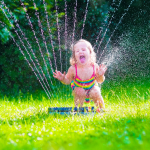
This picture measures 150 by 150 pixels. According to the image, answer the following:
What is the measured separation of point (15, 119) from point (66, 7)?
5.25 m

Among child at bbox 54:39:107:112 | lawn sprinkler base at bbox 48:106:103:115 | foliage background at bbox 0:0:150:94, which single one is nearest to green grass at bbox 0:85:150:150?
lawn sprinkler base at bbox 48:106:103:115

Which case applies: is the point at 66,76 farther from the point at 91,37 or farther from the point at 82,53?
the point at 91,37

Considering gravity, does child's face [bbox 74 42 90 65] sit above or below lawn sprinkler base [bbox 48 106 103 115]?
above

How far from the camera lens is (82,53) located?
3875 millimetres

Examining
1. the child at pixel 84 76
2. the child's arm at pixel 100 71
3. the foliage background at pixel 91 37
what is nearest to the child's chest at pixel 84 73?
the child at pixel 84 76

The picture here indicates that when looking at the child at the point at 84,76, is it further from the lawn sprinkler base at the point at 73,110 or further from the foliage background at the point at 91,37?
the foliage background at the point at 91,37

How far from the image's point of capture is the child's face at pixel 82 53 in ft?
12.7

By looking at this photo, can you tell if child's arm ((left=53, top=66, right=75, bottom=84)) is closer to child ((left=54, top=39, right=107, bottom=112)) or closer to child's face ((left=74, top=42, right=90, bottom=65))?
child ((left=54, top=39, right=107, bottom=112))

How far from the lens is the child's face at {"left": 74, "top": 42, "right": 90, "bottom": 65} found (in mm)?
3875

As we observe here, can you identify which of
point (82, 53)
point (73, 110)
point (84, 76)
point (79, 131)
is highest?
point (82, 53)

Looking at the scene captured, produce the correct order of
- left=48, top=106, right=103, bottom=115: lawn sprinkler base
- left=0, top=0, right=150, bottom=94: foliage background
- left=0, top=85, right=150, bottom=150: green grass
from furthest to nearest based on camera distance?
left=0, top=0, right=150, bottom=94: foliage background < left=48, top=106, right=103, bottom=115: lawn sprinkler base < left=0, top=85, right=150, bottom=150: green grass

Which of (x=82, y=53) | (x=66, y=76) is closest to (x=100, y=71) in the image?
(x=82, y=53)

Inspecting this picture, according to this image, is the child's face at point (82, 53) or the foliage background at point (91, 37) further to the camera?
the foliage background at point (91, 37)

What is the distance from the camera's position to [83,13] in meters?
8.17
